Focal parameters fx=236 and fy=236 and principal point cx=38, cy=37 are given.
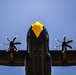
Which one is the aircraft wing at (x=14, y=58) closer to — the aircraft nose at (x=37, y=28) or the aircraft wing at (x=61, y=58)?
the aircraft wing at (x=61, y=58)

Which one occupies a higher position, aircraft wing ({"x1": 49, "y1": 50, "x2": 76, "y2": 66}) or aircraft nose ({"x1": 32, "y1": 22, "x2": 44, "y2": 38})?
aircraft nose ({"x1": 32, "y1": 22, "x2": 44, "y2": 38})

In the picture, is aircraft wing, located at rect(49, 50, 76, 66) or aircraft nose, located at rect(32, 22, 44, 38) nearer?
aircraft nose, located at rect(32, 22, 44, 38)

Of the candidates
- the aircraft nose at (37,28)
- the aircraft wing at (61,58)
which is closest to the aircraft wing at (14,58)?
the aircraft wing at (61,58)

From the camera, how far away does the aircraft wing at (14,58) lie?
53.6 ft

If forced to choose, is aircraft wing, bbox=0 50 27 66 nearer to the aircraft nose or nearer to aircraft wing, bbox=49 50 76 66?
aircraft wing, bbox=49 50 76 66

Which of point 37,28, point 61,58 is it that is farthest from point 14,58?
point 37,28

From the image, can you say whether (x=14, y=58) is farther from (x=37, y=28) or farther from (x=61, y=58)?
(x=37, y=28)

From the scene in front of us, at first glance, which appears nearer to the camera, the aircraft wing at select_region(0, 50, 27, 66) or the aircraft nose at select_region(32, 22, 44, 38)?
the aircraft nose at select_region(32, 22, 44, 38)

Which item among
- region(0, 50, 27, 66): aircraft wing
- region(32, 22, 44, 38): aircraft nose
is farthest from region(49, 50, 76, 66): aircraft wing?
region(32, 22, 44, 38): aircraft nose

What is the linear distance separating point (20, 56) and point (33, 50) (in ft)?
12.4

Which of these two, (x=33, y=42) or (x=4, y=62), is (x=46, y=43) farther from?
(x=4, y=62)

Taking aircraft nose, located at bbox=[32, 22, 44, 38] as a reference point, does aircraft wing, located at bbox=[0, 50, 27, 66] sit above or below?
below

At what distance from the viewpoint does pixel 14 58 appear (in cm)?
1633

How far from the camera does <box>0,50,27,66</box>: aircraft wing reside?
16.3 metres
